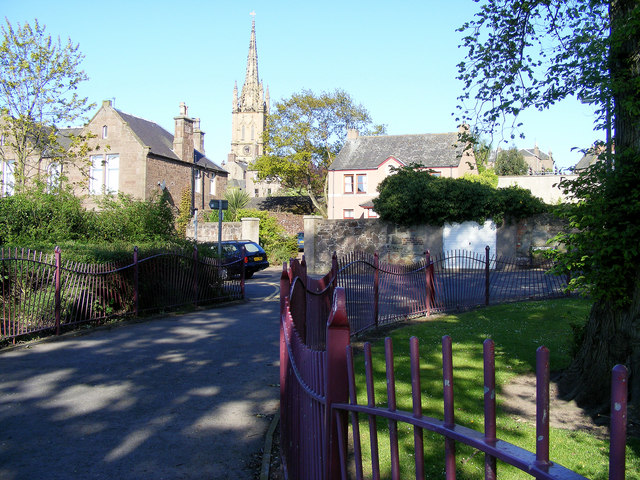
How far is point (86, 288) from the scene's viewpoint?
11.2 metres

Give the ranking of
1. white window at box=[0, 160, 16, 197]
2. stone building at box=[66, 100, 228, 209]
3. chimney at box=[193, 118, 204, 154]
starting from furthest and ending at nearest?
chimney at box=[193, 118, 204, 154] → stone building at box=[66, 100, 228, 209] → white window at box=[0, 160, 16, 197]

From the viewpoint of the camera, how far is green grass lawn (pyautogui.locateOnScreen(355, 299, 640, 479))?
4.71 metres

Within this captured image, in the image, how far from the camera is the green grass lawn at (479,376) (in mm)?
4711

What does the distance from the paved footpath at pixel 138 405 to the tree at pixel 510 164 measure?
Result: 203 feet

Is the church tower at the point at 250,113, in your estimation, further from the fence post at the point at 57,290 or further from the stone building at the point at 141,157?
the fence post at the point at 57,290

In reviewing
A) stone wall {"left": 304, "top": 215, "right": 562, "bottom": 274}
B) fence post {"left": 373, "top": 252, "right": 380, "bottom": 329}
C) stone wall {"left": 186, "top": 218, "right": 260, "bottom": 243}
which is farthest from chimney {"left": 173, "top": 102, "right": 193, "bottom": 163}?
fence post {"left": 373, "top": 252, "right": 380, "bottom": 329}

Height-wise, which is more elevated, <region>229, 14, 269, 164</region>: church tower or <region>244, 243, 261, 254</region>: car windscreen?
<region>229, 14, 269, 164</region>: church tower

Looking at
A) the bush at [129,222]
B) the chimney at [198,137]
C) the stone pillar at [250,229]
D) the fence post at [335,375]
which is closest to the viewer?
the fence post at [335,375]

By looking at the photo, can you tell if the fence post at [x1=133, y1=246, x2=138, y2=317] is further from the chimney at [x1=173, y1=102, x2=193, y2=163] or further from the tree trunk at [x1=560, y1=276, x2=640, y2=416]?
the chimney at [x1=173, y1=102, x2=193, y2=163]

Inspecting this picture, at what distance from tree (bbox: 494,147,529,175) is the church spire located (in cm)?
7354

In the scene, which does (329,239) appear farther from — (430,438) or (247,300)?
(430,438)

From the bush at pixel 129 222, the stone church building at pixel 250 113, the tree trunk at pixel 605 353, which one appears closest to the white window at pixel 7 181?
the bush at pixel 129 222

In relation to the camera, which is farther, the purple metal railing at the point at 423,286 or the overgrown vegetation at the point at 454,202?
the overgrown vegetation at the point at 454,202

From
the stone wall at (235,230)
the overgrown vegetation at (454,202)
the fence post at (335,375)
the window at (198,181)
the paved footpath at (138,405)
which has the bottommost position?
the paved footpath at (138,405)
